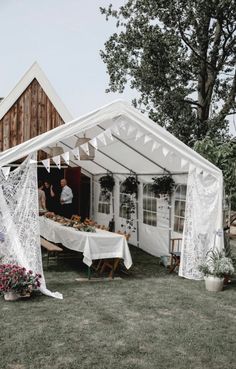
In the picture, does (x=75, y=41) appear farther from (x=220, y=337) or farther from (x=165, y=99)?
(x=220, y=337)

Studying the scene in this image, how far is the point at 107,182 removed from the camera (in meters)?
13.1

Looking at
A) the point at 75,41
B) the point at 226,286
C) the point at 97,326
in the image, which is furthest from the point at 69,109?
the point at 97,326

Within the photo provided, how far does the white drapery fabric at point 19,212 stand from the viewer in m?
7.02

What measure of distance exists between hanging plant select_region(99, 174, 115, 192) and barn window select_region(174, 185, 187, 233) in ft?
11.9

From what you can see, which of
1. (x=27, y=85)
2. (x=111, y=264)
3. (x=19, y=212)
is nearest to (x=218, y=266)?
(x=111, y=264)

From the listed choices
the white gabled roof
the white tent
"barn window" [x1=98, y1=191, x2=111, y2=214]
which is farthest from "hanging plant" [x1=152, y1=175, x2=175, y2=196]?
the white gabled roof

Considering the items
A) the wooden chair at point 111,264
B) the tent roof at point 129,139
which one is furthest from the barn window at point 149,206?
the wooden chair at point 111,264

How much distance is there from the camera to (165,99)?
16547mm

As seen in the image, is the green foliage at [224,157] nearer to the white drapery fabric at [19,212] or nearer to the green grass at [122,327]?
the green grass at [122,327]

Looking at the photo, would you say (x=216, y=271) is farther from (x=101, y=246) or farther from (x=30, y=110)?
(x=30, y=110)

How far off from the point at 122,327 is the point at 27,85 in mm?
9348

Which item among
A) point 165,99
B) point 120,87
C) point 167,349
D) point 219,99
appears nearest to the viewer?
point 167,349

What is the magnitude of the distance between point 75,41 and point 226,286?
6941 mm

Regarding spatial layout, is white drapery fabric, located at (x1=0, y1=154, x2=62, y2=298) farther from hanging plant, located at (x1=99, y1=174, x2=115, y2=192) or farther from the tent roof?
hanging plant, located at (x1=99, y1=174, x2=115, y2=192)
